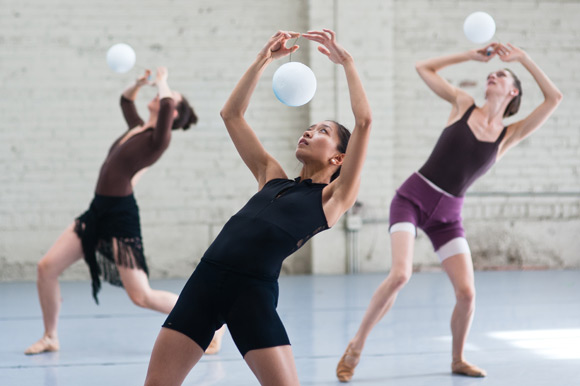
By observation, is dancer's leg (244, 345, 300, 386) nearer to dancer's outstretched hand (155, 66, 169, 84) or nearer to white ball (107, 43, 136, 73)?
dancer's outstretched hand (155, 66, 169, 84)

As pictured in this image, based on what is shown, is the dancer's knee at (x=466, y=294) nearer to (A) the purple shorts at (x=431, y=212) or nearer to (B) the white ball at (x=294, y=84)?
(A) the purple shorts at (x=431, y=212)

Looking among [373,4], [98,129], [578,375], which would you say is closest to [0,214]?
[98,129]

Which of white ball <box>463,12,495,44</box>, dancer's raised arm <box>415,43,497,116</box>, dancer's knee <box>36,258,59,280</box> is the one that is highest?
white ball <box>463,12,495,44</box>

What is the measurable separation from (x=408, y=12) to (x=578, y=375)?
483 centimetres

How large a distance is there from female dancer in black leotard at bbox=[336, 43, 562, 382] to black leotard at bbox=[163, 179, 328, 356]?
1374mm

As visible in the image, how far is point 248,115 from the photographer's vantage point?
7.05m

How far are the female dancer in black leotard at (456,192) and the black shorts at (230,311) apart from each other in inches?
57.1

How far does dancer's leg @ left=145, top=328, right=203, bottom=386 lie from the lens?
1.93m

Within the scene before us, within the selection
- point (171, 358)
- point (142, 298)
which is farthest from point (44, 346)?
point (171, 358)

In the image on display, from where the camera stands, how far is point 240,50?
7.01 meters

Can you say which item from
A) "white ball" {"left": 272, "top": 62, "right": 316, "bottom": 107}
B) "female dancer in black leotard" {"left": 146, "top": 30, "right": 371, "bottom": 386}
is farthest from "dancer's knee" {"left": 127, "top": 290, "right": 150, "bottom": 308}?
"white ball" {"left": 272, "top": 62, "right": 316, "bottom": 107}

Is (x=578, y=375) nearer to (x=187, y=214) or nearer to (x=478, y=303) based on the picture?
(x=478, y=303)

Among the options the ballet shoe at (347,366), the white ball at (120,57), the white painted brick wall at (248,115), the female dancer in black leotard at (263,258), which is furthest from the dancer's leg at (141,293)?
the white painted brick wall at (248,115)

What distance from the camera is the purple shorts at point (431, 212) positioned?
11.3 feet
